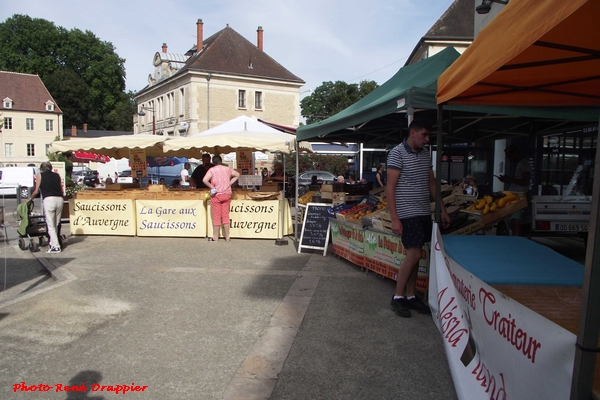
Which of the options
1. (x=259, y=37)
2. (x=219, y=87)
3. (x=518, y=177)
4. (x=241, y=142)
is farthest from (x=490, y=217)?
(x=259, y=37)

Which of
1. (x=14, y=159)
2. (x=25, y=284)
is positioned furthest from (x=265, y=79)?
(x=25, y=284)

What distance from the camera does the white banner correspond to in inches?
68.1

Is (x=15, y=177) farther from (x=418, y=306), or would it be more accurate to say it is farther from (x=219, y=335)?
(x=418, y=306)

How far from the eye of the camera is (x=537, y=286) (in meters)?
2.82

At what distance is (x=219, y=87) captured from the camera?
4512 centimetres

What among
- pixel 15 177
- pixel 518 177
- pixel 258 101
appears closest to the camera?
pixel 518 177

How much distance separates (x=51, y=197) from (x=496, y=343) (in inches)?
330

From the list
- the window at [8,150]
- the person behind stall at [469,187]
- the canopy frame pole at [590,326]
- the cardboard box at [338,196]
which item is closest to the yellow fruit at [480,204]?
the cardboard box at [338,196]

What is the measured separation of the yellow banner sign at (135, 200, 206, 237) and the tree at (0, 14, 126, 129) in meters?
59.7

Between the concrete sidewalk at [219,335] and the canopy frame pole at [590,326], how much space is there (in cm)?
169

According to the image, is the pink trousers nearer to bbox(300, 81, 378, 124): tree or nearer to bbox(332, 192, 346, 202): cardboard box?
bbox(332, 192, 346, 202): cardboard box

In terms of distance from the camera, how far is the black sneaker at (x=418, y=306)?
470 cm

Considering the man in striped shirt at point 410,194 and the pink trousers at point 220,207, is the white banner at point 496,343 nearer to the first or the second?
the man in striped shirt at point 410,194

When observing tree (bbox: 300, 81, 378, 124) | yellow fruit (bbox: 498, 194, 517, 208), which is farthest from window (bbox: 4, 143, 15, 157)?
yellow fruit (bbox: 498, 194, 517, 208)
